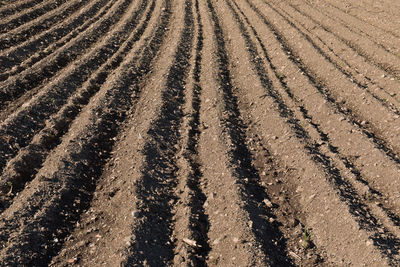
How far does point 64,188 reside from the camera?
5.27 m

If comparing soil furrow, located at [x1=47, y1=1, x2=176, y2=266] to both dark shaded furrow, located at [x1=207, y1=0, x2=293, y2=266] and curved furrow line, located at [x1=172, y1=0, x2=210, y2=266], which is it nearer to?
curved furrow line, located at [x1=172, y1=0, x2=210, y2=266]

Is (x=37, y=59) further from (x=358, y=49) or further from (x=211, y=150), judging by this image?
(x=358, y=49)

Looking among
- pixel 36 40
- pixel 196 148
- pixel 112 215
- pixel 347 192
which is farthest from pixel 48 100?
pixel 347 192

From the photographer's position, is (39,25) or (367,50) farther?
(39,25)

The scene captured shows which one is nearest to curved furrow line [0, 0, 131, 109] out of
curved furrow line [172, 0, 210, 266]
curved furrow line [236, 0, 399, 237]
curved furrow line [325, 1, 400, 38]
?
curved furrow line [172, 0, 210, 266]

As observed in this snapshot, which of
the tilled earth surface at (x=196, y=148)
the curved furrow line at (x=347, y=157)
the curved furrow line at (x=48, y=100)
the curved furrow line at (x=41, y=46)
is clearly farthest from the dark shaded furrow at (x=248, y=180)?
the curved furrow line at (x=41, y=46)

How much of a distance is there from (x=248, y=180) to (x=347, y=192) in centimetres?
167

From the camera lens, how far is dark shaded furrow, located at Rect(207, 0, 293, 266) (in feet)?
15.1

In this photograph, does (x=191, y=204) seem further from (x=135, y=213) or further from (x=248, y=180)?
(x=248, y=180)

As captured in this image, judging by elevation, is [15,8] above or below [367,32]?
above

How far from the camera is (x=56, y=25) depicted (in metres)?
12.3

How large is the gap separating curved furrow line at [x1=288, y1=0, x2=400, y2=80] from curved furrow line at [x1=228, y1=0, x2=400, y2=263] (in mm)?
4218

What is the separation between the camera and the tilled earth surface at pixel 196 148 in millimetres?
4562

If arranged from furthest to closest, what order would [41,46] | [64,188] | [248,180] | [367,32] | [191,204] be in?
[367,32] < [41,46] < [248,180] < [64,188] < [191,204]
